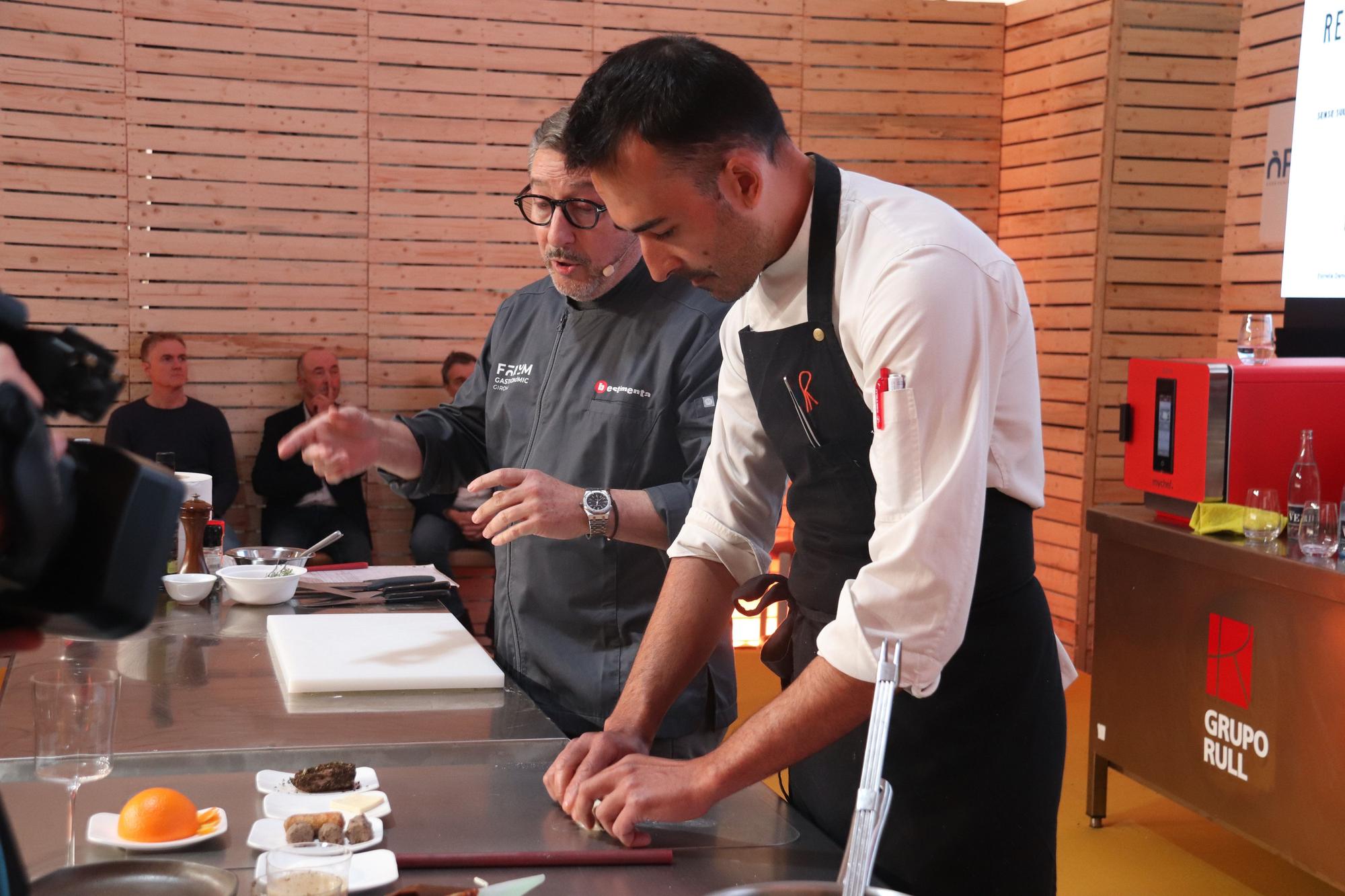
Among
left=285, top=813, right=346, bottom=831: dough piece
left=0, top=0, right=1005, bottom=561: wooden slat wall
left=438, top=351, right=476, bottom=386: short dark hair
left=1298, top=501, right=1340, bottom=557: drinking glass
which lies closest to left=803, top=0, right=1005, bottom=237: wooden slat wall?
left=0, top=0, right=1005, bottom=561: wooden slat wall

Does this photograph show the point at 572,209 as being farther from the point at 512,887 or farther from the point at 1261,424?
the point at 1261,424

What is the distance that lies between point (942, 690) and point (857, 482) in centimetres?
29

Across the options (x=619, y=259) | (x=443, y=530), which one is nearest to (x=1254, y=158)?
(x=619, y=259)

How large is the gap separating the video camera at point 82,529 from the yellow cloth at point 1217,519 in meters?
3.59

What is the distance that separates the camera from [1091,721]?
434 cm

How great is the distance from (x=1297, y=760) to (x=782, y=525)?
11.7 feet

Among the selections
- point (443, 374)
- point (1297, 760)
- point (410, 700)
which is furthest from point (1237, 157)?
point (410, 700)

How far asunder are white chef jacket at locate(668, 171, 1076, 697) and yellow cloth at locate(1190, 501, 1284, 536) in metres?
2.55

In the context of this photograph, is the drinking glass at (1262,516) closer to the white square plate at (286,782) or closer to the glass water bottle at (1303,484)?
the glass water bottle at (1303,484)

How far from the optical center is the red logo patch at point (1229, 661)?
11.9 ft

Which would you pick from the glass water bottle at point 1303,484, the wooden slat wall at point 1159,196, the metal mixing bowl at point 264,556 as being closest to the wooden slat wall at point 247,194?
the metal mixing bowl at point 264,556

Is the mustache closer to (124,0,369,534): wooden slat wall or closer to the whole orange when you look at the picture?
the whole orange

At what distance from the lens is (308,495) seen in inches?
256

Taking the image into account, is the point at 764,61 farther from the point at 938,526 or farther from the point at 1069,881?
the point at 938,526
